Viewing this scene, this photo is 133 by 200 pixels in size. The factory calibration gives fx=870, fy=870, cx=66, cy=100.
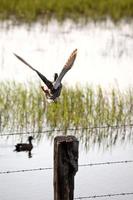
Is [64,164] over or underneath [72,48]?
underneath

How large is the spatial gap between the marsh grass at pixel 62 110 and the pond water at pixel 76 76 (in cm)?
23

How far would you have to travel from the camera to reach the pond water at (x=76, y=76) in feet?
30.8

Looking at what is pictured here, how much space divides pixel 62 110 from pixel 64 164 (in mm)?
5712

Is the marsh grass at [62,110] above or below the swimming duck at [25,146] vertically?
above

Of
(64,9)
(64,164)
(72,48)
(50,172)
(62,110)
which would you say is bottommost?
(50,172)

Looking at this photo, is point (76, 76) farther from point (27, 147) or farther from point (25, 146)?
point (25, 146)

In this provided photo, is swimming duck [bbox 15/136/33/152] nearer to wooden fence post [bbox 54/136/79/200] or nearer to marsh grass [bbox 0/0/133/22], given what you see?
wooden fence post [bbox 54/136/79/200]

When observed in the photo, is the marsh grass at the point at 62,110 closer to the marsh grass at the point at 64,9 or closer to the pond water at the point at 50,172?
the pond water at the point at 50,172

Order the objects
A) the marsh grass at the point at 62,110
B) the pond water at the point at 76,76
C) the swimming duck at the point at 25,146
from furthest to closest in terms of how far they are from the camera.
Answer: the marsh grass at the point at 62,110 → the swimming duck at the point at 25,146 → the pond water at the point at 76,76

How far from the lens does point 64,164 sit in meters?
6.23

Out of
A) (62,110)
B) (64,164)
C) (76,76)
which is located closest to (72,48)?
(76,76)

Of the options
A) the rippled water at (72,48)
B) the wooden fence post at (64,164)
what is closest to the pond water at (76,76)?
the rippled water at (72,48)

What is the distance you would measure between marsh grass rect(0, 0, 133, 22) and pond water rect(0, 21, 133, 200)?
2.31 ft

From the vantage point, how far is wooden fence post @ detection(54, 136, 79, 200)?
6.18m
